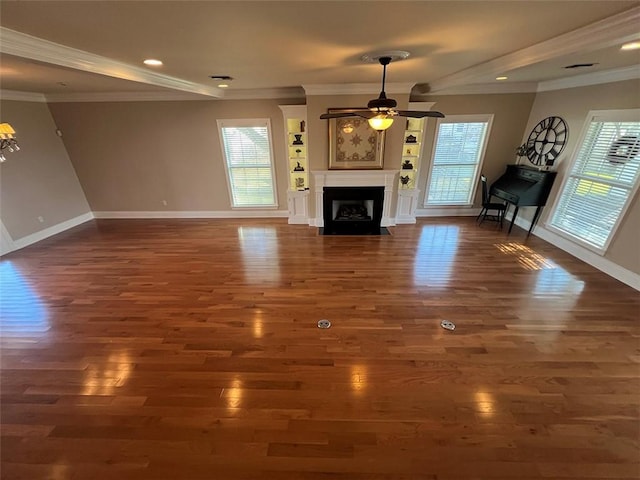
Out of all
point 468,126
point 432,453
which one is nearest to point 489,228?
point 468,126

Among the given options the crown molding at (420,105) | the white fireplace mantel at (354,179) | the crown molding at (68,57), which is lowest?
the white fireplace mantel at (354,179)

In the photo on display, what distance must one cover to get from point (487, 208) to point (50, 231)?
353 inches

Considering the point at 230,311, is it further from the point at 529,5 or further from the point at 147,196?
the point at 147,196

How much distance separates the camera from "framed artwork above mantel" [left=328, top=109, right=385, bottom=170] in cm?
488

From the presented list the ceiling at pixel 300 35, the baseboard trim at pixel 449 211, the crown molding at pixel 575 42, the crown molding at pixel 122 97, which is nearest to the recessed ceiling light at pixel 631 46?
the ceiling at pixel 300 35

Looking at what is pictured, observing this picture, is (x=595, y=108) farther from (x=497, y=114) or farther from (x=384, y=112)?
(x=384, y=112)

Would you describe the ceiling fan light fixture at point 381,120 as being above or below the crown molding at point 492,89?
below

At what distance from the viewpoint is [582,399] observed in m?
2.03

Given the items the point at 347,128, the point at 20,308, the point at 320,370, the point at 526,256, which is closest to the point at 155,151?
the point at 20,308

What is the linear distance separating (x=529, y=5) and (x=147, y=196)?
22.8 ft

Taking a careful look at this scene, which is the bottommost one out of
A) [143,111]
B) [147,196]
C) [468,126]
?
[147,196]

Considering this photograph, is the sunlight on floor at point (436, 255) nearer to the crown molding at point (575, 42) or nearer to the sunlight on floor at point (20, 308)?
the crown molding at point (575, 42)

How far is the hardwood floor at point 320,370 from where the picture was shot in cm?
170

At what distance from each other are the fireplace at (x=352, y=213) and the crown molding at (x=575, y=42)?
249 centimetres
